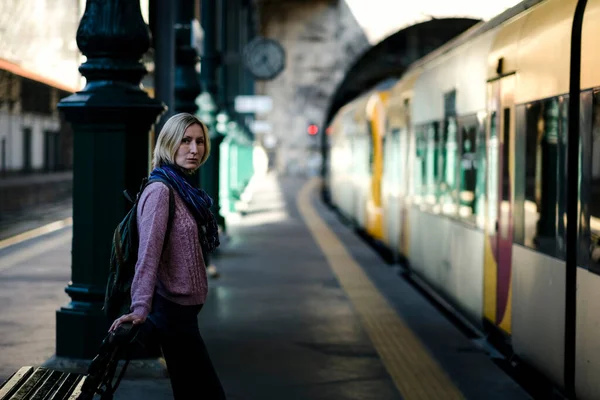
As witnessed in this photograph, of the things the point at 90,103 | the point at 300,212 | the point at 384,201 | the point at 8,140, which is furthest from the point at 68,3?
the point at 300,212

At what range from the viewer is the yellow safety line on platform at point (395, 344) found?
614 cm

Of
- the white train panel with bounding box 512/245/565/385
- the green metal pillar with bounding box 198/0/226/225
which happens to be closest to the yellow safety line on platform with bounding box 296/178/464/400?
the white train panel with bounding box 512/245/565/385

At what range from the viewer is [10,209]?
9570 mm

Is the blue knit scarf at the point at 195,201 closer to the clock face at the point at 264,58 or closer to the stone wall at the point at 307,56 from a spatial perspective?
the clock face at the point at 264,58

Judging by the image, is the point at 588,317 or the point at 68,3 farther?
the point at 68,3

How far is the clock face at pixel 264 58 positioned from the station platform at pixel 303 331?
943 centimetres

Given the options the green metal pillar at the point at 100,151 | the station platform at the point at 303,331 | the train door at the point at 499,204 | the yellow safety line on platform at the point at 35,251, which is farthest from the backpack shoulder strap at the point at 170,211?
the yellow safety line on platform at the point at 35,251

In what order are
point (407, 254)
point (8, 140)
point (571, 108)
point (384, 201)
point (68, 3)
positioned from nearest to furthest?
point (571, 108) → point (8, 140) → point (68, 3) → point (407, 254) → point (384, 201)

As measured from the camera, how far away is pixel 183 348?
4168 millimetres

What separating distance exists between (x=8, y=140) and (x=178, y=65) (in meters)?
2.68

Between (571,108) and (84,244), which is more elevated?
(571,108)

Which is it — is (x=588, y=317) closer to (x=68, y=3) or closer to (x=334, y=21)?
(x=68, y=3)

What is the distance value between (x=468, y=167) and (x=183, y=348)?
5.00m

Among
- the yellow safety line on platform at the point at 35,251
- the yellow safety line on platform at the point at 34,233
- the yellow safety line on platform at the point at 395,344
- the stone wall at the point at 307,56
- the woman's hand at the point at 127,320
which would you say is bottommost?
the yellow safety line on platform at the point at 395,344
